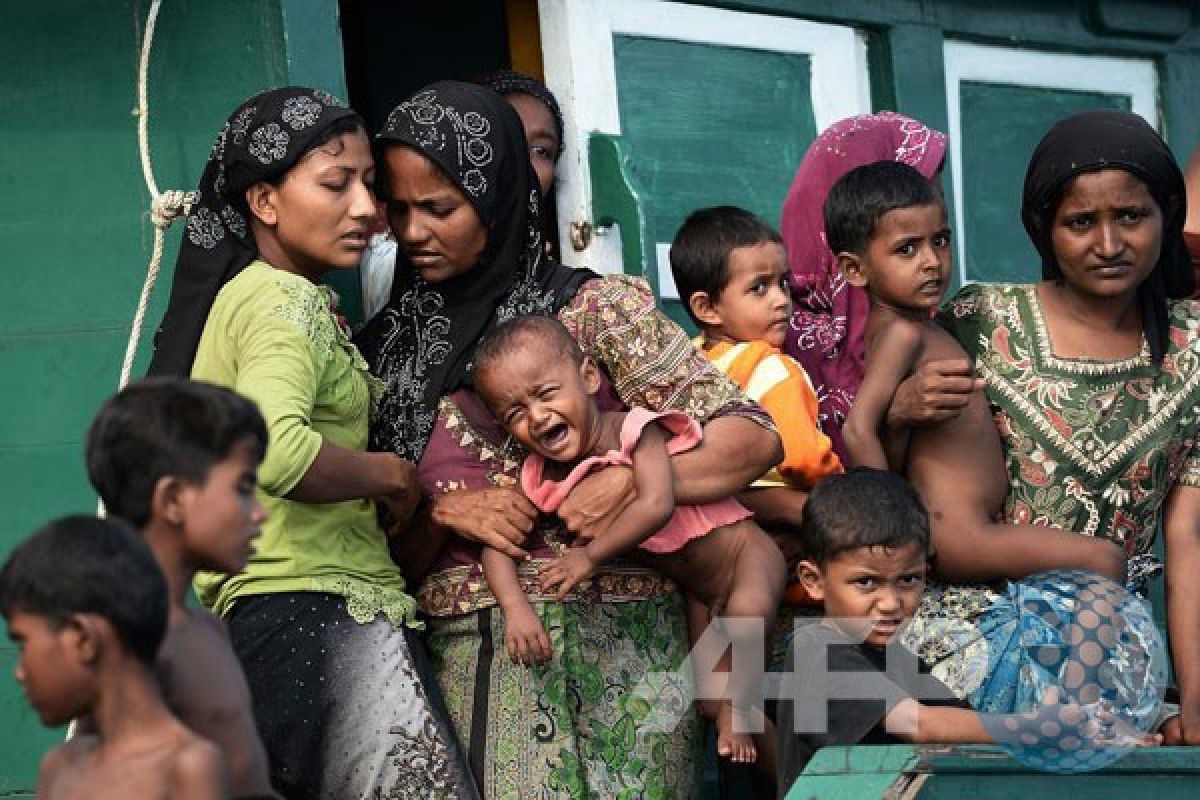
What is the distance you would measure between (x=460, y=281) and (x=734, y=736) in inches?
38.4

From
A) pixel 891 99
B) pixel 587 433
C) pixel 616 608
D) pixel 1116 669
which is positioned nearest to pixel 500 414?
pixel 587 433

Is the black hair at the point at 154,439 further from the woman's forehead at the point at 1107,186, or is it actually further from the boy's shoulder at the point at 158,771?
the woman's forehead at the point at 1107,186

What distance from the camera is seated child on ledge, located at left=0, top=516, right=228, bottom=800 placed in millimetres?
2701

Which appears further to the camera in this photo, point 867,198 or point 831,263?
point 831,263

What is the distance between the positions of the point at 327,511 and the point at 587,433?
1.56 feet

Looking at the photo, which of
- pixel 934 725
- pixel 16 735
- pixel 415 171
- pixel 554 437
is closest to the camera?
pixel 934 725

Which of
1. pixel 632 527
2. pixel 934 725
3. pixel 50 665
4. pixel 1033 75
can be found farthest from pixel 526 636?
pixel 1033 75

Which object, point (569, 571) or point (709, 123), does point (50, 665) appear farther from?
point (709, 123)

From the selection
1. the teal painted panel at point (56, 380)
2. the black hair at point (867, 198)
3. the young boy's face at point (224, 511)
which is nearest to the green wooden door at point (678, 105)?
the black hair at point (867, 198)

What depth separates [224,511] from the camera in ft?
9.71

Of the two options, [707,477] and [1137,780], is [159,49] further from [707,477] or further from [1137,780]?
[1137,780]

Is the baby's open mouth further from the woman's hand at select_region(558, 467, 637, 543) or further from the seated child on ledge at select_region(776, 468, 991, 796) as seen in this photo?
the seated child on ledge at select_region(776, 468, 991, 796)

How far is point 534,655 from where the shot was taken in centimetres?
397

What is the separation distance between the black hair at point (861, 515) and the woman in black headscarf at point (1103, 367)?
316mm
